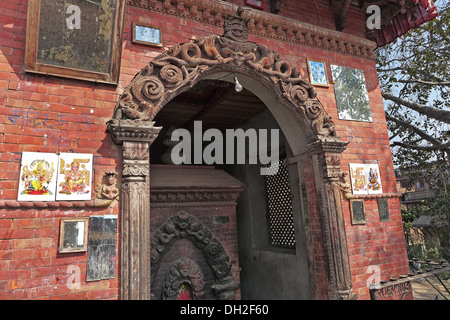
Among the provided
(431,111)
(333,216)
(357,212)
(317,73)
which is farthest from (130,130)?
(431,111)

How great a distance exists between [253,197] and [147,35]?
15.6ft

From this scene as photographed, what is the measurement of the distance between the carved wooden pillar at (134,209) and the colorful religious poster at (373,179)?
12.0 feet

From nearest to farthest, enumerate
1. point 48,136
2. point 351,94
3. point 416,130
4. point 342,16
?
1. point 48,136
2. point 351,94
3. point 342,16
4. point 416,130

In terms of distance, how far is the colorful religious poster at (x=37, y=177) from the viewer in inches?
118

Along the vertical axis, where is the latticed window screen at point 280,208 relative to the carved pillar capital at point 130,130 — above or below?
below

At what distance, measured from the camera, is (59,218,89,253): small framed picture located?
10.1ft

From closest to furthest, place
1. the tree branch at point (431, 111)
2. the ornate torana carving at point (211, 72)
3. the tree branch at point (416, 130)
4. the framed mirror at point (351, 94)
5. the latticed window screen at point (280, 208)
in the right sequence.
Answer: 1. the ornate torana carving at point (211, 72)
2. the framed mirror at point (351, 94)
3. the latticed window screen at point (280, 208)
4. the tree branch at point (431, 111)
5. the tree branch at point (416, 130)

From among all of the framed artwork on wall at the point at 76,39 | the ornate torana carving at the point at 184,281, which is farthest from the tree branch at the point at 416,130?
the framed artwork on wall at the point at 76,39

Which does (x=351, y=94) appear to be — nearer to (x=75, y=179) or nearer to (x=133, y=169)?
(x=133, y=169)

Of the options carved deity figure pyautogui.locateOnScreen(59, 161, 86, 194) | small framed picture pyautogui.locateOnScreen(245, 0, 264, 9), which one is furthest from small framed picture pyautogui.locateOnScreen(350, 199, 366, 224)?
carved deity figure pyautogui.locateOnScreen(59, 161, 86, 194)

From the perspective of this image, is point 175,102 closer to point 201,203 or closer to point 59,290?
point 201,203

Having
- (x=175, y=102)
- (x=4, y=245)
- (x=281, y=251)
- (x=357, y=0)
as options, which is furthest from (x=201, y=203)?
(x=357, y=0)

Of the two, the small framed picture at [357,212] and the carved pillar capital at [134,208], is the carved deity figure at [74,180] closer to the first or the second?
the carved pillar capital at [134,208]

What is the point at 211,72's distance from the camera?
14.1ft
